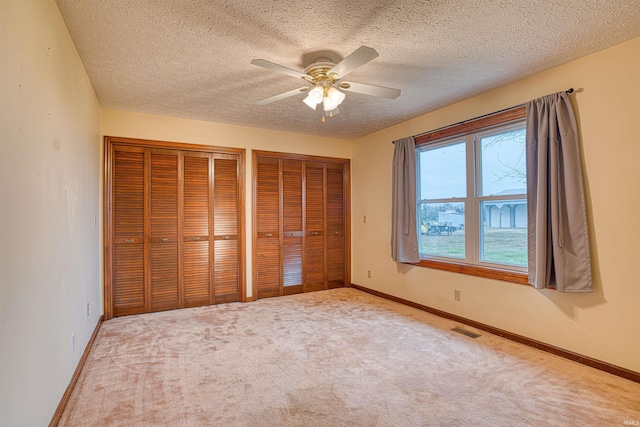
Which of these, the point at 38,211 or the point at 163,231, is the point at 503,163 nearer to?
the point at 38,211

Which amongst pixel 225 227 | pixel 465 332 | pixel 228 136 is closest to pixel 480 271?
pixel 465 332

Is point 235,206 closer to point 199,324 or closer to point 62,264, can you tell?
point 199,324

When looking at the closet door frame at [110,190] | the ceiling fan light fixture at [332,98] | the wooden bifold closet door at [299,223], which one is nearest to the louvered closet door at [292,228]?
the wooden bifold closet door at [299,223]

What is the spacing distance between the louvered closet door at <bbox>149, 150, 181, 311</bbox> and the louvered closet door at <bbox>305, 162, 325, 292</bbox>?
1.88 metres

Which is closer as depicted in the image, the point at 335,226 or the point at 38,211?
the point at 38,211

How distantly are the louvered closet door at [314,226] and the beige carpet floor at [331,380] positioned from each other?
1577mm

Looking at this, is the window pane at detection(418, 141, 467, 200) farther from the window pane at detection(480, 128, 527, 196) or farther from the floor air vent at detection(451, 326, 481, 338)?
the floor air vent at detection(451, 326, 481, 338)

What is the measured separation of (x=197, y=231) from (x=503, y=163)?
370cm

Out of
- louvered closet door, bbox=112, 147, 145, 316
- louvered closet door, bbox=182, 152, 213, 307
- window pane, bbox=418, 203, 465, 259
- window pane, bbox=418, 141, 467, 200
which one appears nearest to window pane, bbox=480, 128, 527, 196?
window pane, bbox=418, 141, 467, 200

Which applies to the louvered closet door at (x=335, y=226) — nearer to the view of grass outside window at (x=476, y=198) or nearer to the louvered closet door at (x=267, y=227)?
the louvered closet door at (x=267, y=227)

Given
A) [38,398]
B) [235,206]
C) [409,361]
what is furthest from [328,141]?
[38,398]

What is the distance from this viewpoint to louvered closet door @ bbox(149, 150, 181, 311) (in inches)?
160

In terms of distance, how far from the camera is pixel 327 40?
2330 mm

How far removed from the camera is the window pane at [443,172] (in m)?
3.76
